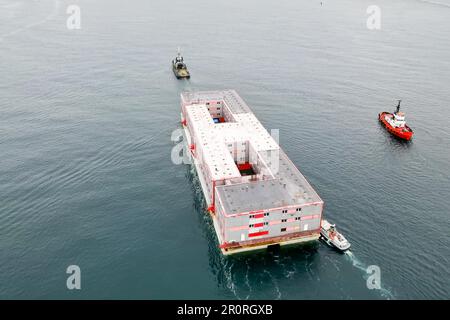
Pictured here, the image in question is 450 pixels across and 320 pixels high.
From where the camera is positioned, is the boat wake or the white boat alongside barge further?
the white boat alongside barge

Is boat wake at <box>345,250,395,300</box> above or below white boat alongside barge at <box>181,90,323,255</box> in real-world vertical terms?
below

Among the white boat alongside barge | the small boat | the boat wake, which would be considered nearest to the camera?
the boat wake

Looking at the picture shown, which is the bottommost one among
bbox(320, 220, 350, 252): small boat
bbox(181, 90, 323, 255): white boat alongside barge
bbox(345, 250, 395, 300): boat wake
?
bbox(345, 250, 395, 300): boat wake

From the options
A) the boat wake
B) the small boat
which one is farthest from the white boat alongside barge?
the boat wake

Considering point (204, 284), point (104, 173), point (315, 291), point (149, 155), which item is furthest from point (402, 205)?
point (104, 173)

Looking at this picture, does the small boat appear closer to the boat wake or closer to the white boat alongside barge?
the boat wake

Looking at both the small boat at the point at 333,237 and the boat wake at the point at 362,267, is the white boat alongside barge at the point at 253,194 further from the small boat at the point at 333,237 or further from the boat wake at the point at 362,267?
the boat wake at the point at 362,267

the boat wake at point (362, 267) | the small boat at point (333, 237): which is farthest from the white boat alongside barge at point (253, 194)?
the boat wake at point (362, 267)
